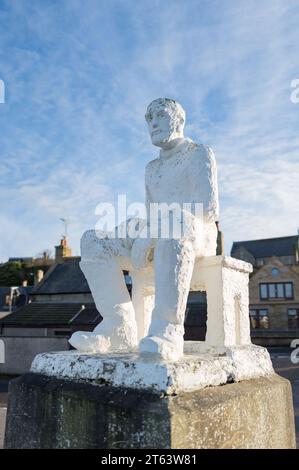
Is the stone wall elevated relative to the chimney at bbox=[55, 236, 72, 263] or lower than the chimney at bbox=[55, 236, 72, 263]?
lower

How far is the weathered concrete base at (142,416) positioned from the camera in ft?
5.60

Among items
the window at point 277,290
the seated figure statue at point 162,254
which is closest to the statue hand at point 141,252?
the seated figure statue at point 162,254

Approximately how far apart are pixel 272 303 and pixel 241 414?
34.8 metres

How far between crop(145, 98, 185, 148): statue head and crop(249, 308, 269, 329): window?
34.4 m

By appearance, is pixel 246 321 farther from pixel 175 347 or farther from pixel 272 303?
pixel 272 303

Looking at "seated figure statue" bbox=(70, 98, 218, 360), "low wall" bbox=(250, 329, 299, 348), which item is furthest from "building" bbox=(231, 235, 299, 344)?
"seated figure statue" bbox=(70, 98, 218, 360)

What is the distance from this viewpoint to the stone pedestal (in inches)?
68.1

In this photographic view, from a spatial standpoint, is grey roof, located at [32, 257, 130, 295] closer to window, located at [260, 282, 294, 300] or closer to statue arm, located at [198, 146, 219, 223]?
window, located at [260, 282, 294, 300]

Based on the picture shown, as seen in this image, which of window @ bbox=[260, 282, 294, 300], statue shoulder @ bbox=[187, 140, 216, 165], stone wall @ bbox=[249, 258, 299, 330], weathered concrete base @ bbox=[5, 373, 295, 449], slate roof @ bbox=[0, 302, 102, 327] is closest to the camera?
weathered concrete base @ bbox=[5, 373, 295, 449]

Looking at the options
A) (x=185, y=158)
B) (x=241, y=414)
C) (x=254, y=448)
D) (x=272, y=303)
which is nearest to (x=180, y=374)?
(x=241, y=414)

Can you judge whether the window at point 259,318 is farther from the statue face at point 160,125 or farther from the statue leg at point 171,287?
the statue leg at point 171,287

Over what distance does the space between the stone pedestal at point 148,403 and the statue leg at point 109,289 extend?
32cm

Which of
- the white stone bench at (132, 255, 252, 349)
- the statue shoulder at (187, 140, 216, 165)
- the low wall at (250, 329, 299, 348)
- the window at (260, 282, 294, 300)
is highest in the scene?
the window at (260, 282, 294, 300)

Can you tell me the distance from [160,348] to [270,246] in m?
51.8
